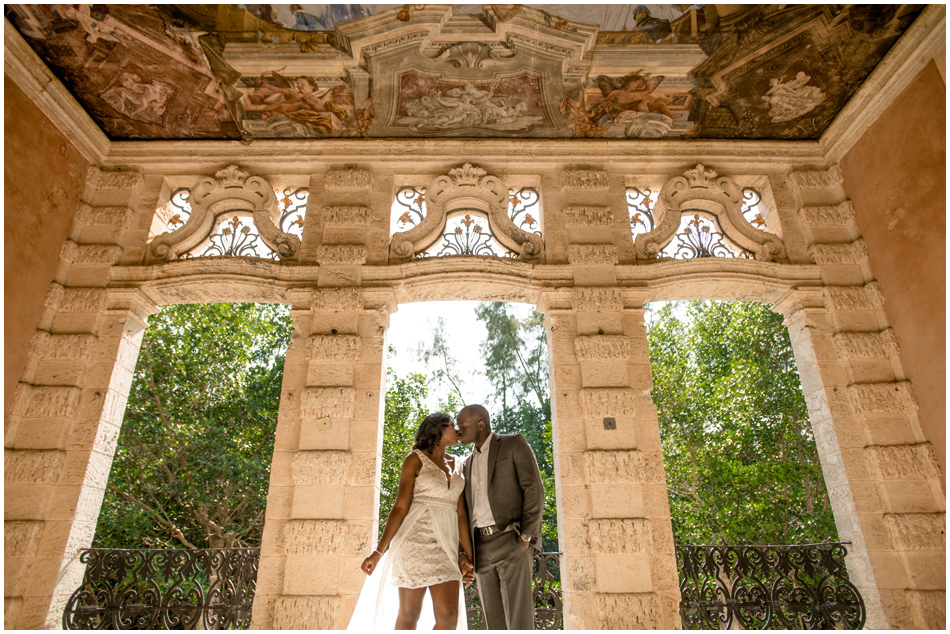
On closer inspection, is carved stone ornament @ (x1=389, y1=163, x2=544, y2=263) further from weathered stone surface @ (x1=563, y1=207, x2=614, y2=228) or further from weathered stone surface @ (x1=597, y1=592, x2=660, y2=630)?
weathered stone surface @ (x1=597, y1=592, x2=660, y2=630)

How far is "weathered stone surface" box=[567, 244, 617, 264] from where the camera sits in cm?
595

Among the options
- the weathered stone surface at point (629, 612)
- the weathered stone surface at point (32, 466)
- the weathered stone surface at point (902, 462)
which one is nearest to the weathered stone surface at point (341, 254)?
the weathered stone surface at point (32, 466)

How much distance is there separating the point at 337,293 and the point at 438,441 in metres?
2.57

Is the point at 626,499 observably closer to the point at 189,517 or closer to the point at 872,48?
the point at 872,48

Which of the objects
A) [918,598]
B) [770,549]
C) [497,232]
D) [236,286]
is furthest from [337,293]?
[918,598]

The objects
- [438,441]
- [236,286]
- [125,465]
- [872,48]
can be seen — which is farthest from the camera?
[125,465]

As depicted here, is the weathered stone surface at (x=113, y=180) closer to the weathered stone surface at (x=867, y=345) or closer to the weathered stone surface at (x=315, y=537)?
the weathered stone surface at (x=315, y=537)

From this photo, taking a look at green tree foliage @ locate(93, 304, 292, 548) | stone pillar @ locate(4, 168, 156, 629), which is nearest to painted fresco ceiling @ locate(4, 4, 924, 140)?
stone pillar @ locate(4, 168, 156, 629)

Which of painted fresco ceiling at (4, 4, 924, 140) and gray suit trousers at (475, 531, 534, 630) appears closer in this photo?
gray suit trousers at (475, 531, 534, 630)

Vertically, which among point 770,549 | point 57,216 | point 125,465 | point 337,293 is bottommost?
point 770,549

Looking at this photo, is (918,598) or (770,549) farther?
(770,549)

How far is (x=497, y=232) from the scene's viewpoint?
630 centimetres

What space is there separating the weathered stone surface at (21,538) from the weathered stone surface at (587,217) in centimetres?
590

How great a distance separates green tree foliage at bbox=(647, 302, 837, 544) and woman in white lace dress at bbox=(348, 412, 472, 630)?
32.8 feet
